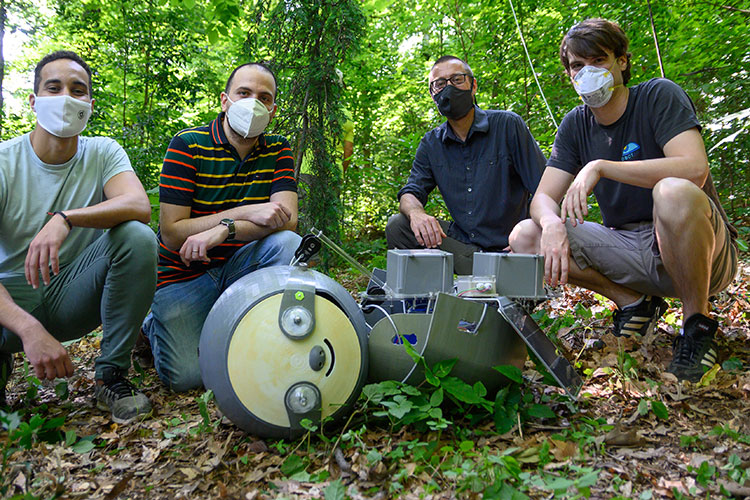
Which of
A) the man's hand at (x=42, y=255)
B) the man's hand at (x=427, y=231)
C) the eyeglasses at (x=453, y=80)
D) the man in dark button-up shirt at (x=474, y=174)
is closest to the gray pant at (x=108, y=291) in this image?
the man's hand at (x=42, y=255)

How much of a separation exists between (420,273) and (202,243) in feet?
4.06

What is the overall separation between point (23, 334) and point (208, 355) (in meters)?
0.84

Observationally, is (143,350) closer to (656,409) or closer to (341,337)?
(341,337)

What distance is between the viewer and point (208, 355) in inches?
73.7

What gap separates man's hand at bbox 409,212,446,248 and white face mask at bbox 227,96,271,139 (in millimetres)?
1077

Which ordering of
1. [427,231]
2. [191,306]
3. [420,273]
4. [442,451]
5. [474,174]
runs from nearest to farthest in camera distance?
[442,451] → [420,273] → [191,306] → [427,231] → [474,174]

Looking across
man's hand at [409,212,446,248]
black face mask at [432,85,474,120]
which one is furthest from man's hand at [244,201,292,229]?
black face mask at [432,85,474,120]

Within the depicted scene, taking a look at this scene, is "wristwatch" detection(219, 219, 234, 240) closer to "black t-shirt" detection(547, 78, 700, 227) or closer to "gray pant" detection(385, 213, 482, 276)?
"gray pant" detection(385, 213, 482, 276)

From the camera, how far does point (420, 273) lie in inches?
78.6

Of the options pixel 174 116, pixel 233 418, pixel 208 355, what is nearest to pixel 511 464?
pixel 233 418

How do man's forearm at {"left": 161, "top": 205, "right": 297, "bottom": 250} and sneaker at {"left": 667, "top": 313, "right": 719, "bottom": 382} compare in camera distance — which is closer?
sneaker at {"left": 667, "top": 313, "right": 719, "bottom": 382}

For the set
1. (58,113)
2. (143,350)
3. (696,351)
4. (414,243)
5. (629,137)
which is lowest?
(143,350)

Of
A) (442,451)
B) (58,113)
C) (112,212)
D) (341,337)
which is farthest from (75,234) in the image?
(442,451)

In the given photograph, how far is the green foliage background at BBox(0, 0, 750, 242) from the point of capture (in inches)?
187
